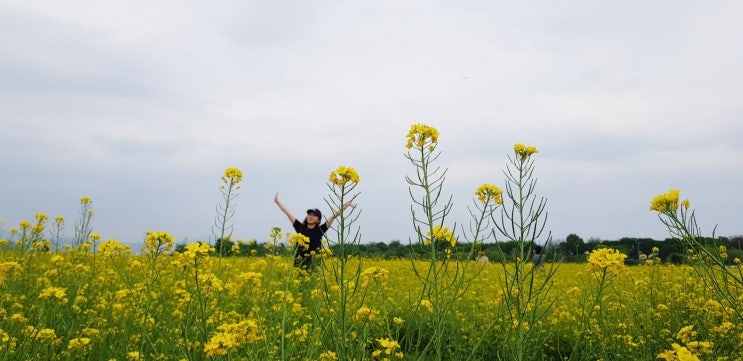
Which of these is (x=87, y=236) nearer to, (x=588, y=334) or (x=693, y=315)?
(x=588, y=334)

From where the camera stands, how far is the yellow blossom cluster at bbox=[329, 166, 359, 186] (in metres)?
2.17

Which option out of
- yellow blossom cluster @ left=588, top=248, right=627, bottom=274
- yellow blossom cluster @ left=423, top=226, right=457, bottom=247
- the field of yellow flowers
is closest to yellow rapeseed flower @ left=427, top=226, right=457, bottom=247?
yellow blossom cluster @ left=423, top=226, right=457, bottom=247

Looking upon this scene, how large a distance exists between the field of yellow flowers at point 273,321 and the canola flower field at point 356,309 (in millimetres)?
20

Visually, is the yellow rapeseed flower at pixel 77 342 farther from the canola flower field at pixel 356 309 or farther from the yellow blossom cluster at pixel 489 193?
the yellow blossom cluster at pixel 489 193

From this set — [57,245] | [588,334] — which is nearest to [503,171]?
[588,334]

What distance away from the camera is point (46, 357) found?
9.95ft

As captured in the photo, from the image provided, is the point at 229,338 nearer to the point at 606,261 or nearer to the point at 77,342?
the point at 77,342

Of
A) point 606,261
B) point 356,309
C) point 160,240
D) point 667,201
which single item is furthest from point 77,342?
point 667,201

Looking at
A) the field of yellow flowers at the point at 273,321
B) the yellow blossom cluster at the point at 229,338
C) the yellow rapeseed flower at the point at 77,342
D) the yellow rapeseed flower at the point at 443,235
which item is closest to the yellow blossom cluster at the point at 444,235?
the yellow rapeseed flower at the point at 443,235

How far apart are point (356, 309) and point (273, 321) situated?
1.98 meters

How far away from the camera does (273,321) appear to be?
12.8 ft

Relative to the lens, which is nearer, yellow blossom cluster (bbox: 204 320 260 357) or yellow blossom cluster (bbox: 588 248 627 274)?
yellow blossom cluster (bbox: 204 320 260 357)

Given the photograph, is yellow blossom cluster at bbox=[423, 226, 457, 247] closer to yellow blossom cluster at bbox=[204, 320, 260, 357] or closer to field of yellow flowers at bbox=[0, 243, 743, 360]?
field of yellow flowers at bbox=[0, 243, 743, 360]

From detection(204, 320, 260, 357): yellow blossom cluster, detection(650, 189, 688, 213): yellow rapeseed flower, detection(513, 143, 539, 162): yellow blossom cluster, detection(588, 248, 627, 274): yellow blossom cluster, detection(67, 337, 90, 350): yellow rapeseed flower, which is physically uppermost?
detection(513, 143, 539, 162): yellow blossom cluster
